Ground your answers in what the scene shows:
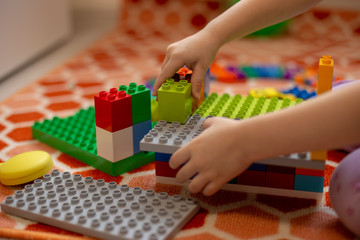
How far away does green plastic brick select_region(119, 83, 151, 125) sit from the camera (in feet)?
3.04

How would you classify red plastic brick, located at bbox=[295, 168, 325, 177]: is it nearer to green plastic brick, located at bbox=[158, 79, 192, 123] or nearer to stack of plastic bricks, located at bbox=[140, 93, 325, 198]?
stack of plastic bricks, located at bbox=[140, 93, 325, 198]

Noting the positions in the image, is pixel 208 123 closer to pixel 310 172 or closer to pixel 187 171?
pixel 187 171

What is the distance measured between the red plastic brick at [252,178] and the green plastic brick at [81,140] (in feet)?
0.80

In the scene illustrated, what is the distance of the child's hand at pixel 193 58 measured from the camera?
0.93 meters

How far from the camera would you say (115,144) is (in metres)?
0.92

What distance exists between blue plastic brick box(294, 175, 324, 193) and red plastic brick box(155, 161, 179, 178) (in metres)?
0.24

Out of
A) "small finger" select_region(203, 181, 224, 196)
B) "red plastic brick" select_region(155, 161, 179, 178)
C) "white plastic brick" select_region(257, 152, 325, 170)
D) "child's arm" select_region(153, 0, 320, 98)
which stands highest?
"child's arm" select_region(153, 0, 320, 98)

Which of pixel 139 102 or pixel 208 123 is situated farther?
pixel 139 102

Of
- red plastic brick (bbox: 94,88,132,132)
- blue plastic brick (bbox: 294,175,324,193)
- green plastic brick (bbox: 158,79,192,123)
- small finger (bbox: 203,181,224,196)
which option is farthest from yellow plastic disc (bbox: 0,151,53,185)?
blue plastic brick (bbox: 294,175,324,193)

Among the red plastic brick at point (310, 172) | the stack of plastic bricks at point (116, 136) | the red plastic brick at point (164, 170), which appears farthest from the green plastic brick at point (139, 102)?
the red plastic brick at point (310, 172)

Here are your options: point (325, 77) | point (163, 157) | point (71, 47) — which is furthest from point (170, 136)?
point (71, 47)

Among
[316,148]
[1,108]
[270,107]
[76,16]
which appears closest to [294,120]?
[316,148]

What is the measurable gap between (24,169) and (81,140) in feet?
0.60

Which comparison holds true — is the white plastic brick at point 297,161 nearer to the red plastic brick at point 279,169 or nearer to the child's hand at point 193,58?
the red plastic brick at point 279,169
